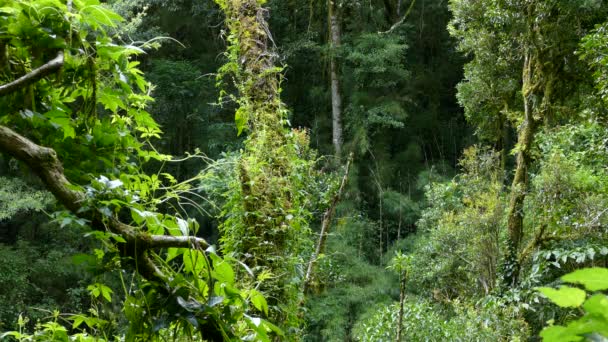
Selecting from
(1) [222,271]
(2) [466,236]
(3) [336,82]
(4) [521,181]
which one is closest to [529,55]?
(4) [521,181]

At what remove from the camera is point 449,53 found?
12.0 metres

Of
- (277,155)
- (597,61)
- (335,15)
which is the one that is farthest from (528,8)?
(335,15)

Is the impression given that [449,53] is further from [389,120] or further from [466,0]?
[466,0]

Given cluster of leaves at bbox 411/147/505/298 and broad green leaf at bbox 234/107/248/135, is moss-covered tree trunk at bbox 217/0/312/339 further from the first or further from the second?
cluster of leaves at bbox 411/147/505/298

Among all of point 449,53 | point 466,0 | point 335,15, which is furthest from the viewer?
point 449,53

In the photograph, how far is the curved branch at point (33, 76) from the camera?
94cm

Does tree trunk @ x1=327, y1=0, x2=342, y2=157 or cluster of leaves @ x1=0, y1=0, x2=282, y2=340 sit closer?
cluster of leaves @ x1=0, y1=0, x2=282, y2=340

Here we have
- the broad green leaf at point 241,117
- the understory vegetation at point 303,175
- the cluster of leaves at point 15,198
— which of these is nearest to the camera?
the understory vegetation at point 303,175

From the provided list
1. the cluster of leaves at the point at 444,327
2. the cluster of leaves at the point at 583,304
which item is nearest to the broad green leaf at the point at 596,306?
the cluster of leaves at the point at 583,304

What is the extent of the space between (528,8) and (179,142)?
6789 millimetres

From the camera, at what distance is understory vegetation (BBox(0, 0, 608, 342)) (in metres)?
1.06

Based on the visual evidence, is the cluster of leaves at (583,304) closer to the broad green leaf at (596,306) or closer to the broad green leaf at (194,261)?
the broad green leaf at (596,306)

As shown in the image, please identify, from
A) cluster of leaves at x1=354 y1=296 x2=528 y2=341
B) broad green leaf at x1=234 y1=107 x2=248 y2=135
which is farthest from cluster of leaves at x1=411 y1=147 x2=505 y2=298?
broad green leaf at x1=234 y1=107 x2=248 y2=135

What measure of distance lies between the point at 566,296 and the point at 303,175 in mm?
1897
